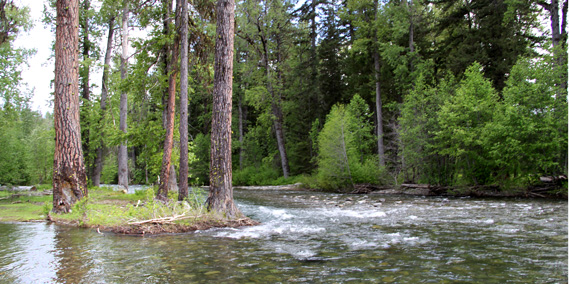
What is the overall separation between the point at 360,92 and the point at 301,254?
26.3 m

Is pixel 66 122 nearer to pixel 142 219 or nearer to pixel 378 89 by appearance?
pixel 142 219

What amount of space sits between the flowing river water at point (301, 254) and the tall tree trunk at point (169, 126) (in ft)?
13.4

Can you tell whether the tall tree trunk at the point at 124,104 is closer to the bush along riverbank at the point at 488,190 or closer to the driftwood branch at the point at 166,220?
the driftwood branch at the point at 166,220

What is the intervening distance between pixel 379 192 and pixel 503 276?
57.2ft

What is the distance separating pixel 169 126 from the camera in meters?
11.7

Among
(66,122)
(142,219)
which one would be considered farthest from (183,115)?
(142,219)

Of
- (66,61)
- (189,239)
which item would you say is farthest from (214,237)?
(66,61)

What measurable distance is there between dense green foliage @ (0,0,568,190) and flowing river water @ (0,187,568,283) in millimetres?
7511

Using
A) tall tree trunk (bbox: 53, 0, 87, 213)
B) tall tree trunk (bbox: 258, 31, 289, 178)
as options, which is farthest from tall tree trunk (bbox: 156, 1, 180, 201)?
tall tree trunk (bbox: 258, 31, 289, 178)

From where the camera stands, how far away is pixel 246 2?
1189 inches

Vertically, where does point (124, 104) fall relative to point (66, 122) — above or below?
above

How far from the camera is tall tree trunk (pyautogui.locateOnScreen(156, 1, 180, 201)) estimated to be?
11688 mm

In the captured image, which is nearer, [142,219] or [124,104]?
[142,219]

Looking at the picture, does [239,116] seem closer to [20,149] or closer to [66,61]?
[20,149]
